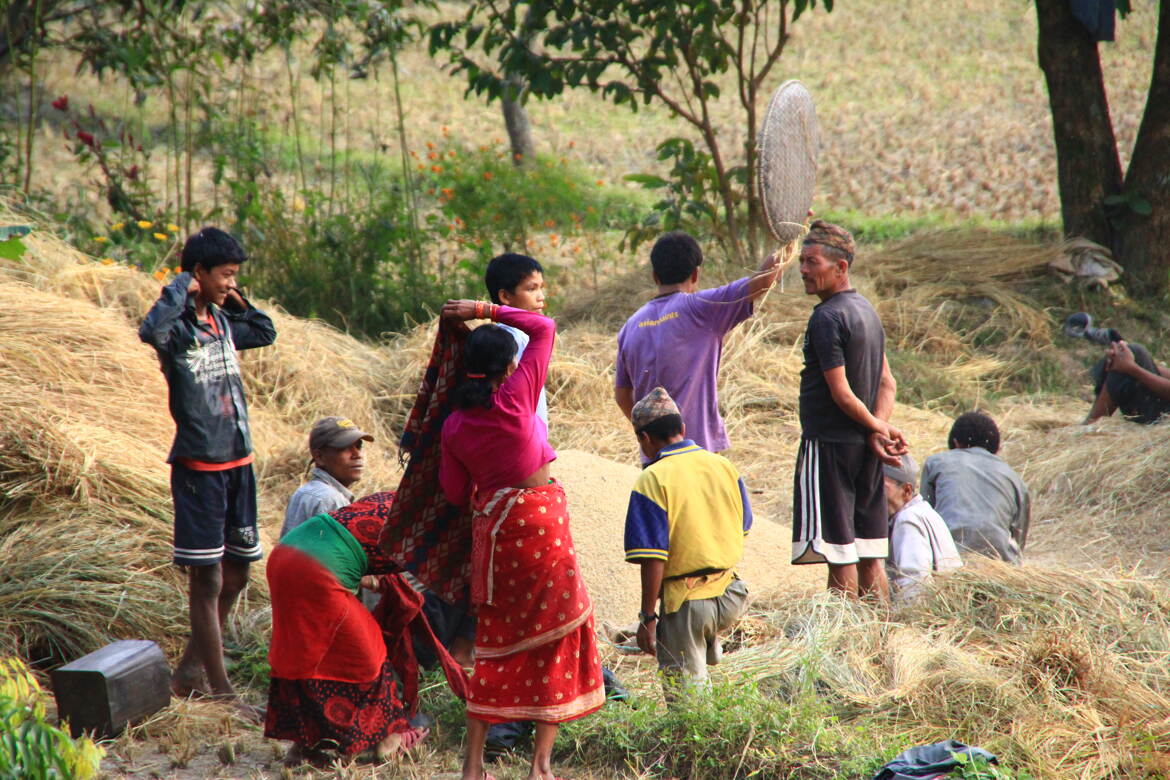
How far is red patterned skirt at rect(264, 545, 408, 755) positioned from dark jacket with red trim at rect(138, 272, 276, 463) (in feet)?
1.80

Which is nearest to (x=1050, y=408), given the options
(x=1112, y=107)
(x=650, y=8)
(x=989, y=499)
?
(x=989, y=499)

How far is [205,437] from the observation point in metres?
3.45

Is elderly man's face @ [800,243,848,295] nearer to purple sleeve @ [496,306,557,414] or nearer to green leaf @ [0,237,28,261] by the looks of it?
purple sleeve @ [496,306,557,414]

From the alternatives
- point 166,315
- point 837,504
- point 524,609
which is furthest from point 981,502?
point 166,315

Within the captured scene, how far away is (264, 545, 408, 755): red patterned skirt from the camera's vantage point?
122 inches

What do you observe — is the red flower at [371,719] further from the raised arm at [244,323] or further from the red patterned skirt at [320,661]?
the raised arm at [244,323]

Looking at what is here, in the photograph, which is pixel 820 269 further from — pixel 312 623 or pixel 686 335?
pixel 312 623

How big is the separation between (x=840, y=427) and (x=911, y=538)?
0.67 metres

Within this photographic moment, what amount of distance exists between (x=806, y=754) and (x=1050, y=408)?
5.02 metres

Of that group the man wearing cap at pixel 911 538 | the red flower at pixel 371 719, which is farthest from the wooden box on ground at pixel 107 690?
the man wearing cap at pixel 911 538

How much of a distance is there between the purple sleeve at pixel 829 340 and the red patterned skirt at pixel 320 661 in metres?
1.69

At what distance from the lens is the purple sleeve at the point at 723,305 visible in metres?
3.70

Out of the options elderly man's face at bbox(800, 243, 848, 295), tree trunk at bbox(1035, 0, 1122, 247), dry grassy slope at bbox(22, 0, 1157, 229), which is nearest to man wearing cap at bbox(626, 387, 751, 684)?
elderly man's face at bbox(800, 243, 848, 295)

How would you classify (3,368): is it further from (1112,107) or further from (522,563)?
(1112,107)
